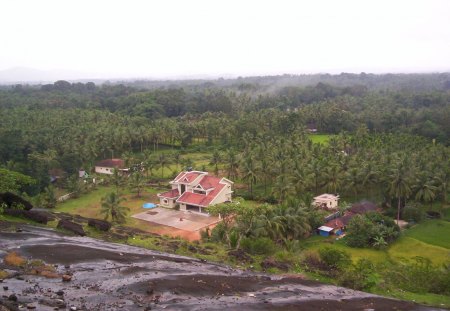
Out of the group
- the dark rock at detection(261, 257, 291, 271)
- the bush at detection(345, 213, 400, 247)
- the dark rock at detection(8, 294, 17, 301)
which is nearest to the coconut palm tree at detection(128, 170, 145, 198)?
the bush at detection(345, 213, 400, 247)

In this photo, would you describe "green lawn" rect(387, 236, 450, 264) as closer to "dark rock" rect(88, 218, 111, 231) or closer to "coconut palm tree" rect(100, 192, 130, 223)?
"dark rock" rect(88, 218, 111, 231)

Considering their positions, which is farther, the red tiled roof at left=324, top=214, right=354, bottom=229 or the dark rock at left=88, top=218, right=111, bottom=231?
the red tiled roof at left=324, top=214, right=354, bottom=229

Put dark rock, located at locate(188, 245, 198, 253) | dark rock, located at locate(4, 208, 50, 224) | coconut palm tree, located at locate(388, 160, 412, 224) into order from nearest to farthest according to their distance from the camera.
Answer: dark rock, located at locate(188, 245, 198, 253), dark rock, located at locate(4, 208, 50, 224), coconut palm tree, located at locate(388, 160, 412, 224)

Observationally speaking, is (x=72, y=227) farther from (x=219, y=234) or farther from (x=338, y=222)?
(x=338, y=222)

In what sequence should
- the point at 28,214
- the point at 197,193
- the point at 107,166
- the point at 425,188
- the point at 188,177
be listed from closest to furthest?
the point at 28,214 < the point at 425,188 < the point at 197,193 < the point at 188,177 < the point at 107,166

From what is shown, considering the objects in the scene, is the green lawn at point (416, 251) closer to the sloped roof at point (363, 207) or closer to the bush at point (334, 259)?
the sloped roof at point (363, 207)

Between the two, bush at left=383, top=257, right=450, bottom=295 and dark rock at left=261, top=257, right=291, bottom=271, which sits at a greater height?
dark rock at left=261, top=257, right=291, bottom=271

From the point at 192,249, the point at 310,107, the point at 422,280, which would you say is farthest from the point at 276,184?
the point at 310,107

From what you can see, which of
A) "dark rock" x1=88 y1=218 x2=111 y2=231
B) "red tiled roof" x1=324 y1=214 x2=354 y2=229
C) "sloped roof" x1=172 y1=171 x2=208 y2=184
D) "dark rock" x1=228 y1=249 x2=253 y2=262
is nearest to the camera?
"dark rock" x1=228 y1=249 x2=253 y2=262
